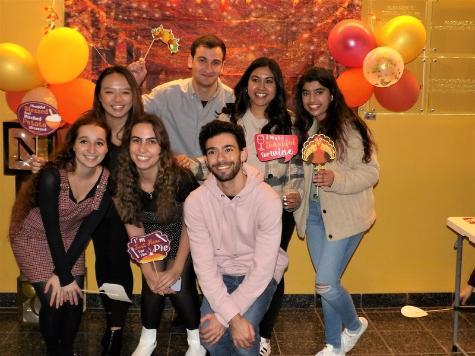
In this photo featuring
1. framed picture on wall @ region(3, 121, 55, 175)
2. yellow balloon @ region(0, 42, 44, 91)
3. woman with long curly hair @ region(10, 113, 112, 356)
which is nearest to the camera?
woman with long curly hair @ region(10, 113, 112, 356)

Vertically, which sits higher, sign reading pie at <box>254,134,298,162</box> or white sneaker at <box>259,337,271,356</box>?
sign reading pie at <box>254,134,298,162</box>

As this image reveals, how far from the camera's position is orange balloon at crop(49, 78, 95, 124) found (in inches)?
133

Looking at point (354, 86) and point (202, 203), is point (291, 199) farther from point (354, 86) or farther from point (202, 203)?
point (354, 86)

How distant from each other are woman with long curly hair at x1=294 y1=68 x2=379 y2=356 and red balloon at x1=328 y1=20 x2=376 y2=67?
0.39 metres

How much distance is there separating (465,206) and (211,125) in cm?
223

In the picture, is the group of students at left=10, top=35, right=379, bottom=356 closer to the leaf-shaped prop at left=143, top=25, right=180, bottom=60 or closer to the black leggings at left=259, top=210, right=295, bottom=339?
the black leggings at left=259, top=210, right=295, bottom=339

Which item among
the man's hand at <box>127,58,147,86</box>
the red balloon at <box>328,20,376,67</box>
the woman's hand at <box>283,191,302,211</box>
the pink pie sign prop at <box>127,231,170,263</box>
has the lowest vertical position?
the pink pie sign prop at <box>127,231,170,263</box>

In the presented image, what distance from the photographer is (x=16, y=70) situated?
10.7 feet

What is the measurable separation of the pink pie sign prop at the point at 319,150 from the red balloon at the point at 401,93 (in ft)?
2.36

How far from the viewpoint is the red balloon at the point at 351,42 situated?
3.43 meters

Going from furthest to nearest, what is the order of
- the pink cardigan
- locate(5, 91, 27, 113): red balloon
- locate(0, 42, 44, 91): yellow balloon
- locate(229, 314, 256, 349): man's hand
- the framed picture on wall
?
the framed picture on wall
locate(5, 91, 27, 113): red balloon
locate(0, 42, 44, 91): yellow balloon
the pink cardigan
locate(229, 314, 256, 349): man's hand

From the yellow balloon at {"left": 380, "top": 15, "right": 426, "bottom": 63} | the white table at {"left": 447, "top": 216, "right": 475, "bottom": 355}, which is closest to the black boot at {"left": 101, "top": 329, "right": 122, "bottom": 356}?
the white table at {"left": 447, "top": 216, "right": 475, "bottom": 355}

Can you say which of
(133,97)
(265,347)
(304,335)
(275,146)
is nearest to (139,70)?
(133,97)

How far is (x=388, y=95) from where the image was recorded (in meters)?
3.60
